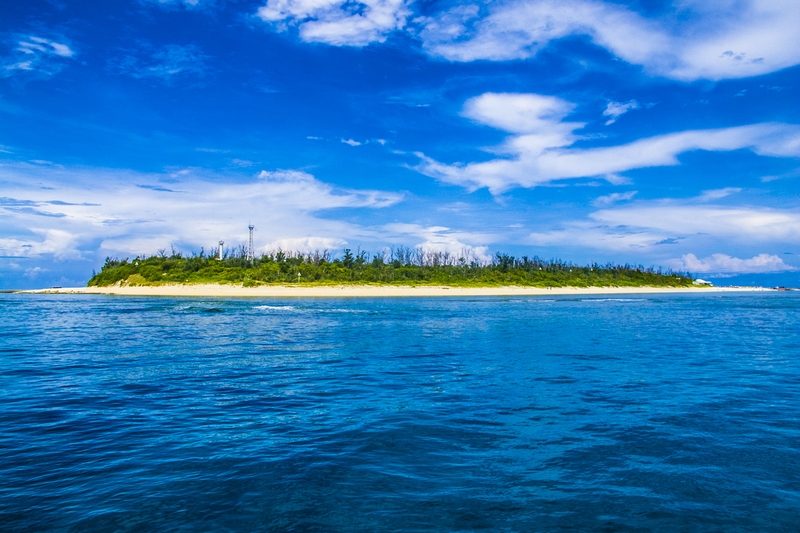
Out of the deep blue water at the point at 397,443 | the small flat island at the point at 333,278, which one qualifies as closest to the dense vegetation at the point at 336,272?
the small flat island at the point at 333,278

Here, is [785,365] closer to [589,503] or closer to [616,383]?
[616,383]

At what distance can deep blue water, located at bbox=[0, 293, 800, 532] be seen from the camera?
700 centimetres

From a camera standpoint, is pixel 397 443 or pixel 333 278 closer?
pixel 397 443

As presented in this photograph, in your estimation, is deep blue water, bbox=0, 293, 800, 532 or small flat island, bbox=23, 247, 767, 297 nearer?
deep blue water, bbox=0, 293, 800, 532

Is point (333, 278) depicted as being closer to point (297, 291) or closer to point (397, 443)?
point (297, 291)

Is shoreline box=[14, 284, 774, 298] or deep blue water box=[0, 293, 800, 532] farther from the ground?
shoreline box=[14, 284, 774, 298]

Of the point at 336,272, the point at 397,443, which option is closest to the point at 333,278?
the point at 336,272

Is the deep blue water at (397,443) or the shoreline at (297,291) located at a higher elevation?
the shoreline at (297,291)

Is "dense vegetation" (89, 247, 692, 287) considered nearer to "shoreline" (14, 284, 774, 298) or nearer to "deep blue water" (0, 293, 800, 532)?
"shoreline" (14, 284, 774, 298)

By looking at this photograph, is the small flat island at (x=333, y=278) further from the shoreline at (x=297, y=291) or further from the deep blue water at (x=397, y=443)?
the deep blue water at (x=397, y=443)

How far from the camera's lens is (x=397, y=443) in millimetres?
10023

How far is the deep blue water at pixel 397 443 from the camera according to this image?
7000 mm

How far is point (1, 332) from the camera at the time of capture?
31.6 meters

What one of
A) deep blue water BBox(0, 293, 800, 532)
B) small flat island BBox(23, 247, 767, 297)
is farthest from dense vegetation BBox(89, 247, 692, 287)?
deep blue water BBox(0, 293, 800, 532)
